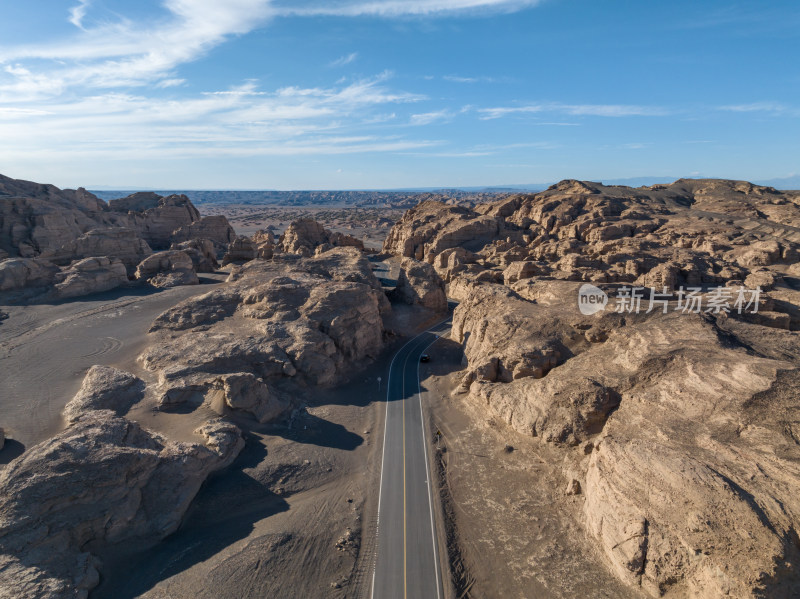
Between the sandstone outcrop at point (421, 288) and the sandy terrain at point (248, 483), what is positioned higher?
the sandstone outcrop at point (421, 288)

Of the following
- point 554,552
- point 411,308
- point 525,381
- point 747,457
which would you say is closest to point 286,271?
point 411,308

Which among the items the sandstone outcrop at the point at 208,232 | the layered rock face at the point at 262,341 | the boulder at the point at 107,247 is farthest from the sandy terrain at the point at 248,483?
the sandstone outcrop at the point at 208,232

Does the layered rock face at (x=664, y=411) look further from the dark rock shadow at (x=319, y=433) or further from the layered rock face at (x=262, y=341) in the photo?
the layered rock face at (x=262, y=341)

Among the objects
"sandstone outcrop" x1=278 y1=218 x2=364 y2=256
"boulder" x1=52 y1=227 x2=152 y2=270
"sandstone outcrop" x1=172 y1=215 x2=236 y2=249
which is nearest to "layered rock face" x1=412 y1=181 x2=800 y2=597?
"sandstone outcrop" x1=278 y1=218 x2=364 y2=256

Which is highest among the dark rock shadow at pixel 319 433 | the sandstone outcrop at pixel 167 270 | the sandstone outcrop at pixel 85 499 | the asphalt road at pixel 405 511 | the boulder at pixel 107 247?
the boulder at pixel 107 247

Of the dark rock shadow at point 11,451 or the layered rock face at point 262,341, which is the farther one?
the layered rock face at point 262,341

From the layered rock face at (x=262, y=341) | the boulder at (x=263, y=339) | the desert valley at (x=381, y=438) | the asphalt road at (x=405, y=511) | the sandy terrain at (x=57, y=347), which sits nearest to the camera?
the desert valley at (x=381, y=438)

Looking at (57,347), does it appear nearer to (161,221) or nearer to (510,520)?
(510,520)
